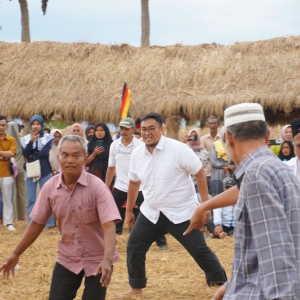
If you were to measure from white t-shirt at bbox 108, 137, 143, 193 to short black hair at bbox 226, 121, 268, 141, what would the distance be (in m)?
8.07

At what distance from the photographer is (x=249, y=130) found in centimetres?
310

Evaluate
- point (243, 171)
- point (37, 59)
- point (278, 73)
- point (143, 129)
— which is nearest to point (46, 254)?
point (143, 129)

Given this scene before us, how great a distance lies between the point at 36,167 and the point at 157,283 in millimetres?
4564

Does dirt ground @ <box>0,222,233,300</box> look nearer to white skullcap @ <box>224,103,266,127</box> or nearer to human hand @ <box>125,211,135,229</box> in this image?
human hand @ <box>125,211,135,229</box>

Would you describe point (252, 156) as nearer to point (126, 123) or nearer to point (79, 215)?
point (79, 215)

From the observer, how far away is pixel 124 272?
8781mm

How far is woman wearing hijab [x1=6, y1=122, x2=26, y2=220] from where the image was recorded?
13.0 metres

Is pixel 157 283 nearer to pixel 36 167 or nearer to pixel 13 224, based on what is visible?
pixel 36 167

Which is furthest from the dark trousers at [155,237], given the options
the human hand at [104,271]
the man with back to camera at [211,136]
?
the man with back to camera at [211,136]

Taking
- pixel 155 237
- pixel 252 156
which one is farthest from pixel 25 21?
pixel 252 156

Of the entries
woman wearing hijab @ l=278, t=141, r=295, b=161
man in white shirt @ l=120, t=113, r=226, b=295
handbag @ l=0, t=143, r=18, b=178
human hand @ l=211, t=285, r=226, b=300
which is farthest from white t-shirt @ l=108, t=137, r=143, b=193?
human hand @ l=211, t=285, r=226, b=300

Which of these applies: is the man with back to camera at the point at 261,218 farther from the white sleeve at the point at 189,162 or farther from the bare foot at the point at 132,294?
the bare foot at the point at 132,294

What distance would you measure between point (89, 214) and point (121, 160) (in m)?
6.27

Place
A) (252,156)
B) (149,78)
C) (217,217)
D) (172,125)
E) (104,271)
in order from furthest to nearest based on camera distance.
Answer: (149,78), (172,125), (217,217), (104,271), (252,156)
